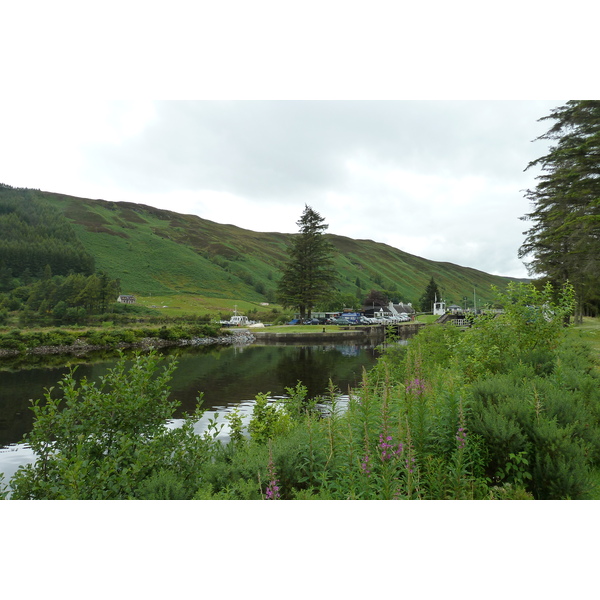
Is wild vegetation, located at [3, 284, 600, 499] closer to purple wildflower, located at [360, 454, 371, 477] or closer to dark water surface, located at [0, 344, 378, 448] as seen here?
purple wildflower, located at [360, 454, 371, 477]

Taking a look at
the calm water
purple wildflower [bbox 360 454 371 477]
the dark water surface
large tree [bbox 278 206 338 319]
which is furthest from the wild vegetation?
large tree [bbox 278 206 338 319]

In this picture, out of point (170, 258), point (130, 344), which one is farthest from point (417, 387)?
point (170, 258)

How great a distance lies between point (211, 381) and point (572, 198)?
2515cm

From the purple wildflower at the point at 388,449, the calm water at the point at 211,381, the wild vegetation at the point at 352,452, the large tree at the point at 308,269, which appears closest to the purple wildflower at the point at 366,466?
the wild vegetation at the point at 352,452

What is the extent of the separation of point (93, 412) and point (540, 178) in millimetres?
38998

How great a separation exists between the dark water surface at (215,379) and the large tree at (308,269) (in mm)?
40753

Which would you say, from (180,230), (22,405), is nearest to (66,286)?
(22,405)

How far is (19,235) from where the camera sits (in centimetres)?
10969

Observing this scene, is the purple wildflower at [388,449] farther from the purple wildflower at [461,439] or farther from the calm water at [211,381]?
the calm water at [211,381]

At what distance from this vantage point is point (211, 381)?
19750 mm

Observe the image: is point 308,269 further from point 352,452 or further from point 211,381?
point 352,452

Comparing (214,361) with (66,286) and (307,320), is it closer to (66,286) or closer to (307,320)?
(307,320)

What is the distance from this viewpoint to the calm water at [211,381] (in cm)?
1188

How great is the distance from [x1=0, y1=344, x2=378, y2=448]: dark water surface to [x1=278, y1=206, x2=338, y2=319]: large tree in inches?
1604
